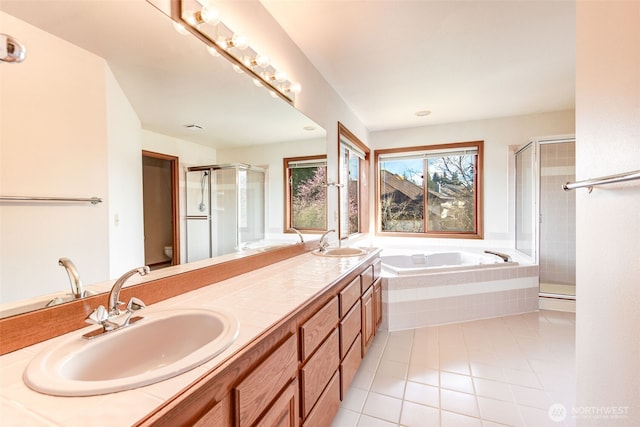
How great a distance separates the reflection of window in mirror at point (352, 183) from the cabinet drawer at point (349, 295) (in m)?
1.28

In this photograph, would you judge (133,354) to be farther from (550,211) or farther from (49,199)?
(550,211)

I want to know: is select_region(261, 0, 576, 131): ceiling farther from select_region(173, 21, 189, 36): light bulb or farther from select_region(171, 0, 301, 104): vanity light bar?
select_region(173, 21, 189, 36): light bulb

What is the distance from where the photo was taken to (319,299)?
1286 millimetres

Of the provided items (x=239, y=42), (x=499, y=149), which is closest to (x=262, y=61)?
(x=239, y=42)

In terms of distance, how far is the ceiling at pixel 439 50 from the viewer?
1765 mm

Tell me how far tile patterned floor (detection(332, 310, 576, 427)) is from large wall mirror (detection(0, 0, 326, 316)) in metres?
1.44

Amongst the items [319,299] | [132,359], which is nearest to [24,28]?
[132,359]

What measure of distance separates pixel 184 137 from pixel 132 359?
0.95m

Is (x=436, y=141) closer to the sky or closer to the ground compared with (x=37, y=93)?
closer to the sky

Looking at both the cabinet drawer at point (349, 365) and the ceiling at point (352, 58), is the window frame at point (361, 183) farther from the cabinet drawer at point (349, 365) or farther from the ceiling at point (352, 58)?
the cabinet drawer at point (349, 365)

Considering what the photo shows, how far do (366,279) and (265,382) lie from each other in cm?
130

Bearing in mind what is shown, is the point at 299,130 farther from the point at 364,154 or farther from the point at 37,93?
the point at 364,154

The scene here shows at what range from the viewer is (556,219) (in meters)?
3.67

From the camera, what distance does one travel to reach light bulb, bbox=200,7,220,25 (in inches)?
51.5
